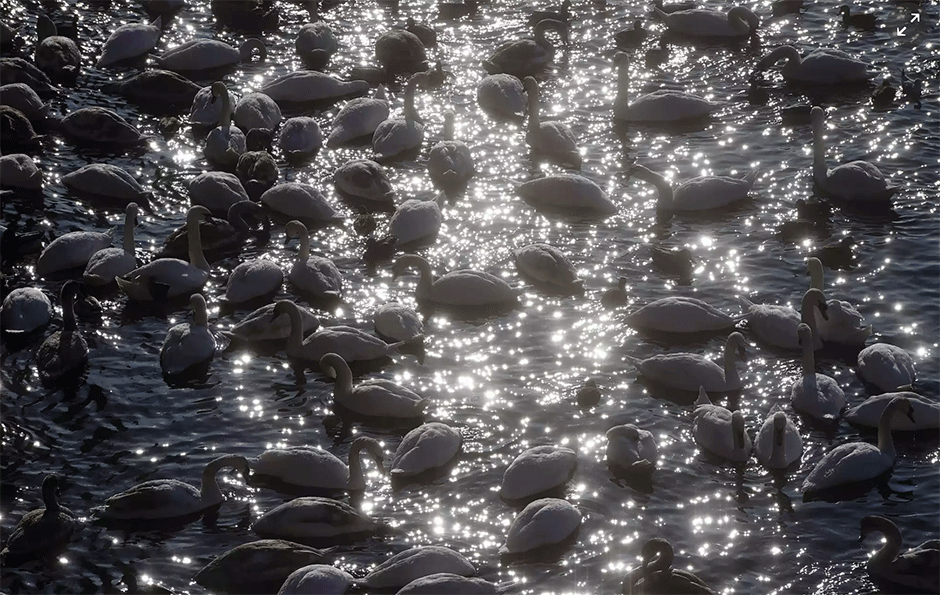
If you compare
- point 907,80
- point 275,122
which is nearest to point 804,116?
point 907,80

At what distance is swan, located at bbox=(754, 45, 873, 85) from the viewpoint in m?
28.1

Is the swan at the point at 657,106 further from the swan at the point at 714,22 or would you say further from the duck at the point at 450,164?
the swan at the point at 714,22

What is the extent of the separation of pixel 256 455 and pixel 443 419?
259 cm

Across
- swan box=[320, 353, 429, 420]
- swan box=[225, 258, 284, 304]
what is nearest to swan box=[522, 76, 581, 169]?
swan box=[225, 258, 284, 304]

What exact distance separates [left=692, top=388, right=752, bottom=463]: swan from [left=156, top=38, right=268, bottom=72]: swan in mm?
16416

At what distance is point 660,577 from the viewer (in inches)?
580

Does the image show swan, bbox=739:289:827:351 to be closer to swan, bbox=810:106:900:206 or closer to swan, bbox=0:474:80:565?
swan, bbox=810:106:900:206

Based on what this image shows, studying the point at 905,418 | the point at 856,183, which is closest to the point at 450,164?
the point at 856,183

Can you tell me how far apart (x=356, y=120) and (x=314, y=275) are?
20.0ft

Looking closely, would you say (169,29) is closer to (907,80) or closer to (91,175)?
(91,175)

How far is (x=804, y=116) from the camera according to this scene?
27.1 meters

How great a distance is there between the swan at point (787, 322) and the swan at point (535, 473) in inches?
176

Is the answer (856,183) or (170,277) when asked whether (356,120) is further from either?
(856,183)

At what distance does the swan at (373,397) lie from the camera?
59.9ft
